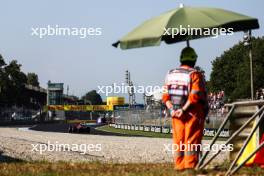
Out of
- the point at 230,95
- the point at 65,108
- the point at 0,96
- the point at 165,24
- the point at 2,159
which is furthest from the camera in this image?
the point at 65,108

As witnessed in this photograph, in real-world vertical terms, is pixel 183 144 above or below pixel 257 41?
below

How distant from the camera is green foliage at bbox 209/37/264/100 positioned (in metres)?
72.6

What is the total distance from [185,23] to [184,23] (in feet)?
0.06

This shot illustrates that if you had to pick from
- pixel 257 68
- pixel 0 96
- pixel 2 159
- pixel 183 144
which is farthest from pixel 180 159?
pixel 0 96

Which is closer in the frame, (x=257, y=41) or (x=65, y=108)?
(x=257, y=41)

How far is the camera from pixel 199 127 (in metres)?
7.45

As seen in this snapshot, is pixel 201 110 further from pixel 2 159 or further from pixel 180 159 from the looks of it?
pixel 2 159

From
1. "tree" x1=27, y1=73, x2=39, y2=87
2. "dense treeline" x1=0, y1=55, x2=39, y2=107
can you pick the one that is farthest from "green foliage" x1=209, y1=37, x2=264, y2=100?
"tree" x1=27, y1=73, x2=39, y2=87

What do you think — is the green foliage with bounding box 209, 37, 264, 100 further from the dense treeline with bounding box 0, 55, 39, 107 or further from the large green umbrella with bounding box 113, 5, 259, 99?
the large green umbrella with bounding box 113, 5, 259, 99

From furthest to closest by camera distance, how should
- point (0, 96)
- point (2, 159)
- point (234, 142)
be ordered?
point (0, 96) < point (2, 159) < point (234, 142)

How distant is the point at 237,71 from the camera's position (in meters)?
76.2

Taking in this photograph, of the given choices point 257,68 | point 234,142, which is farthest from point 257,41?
point 234,142

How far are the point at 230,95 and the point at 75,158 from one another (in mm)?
65235

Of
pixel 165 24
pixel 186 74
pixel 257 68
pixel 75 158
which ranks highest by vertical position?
pixel 257 68
